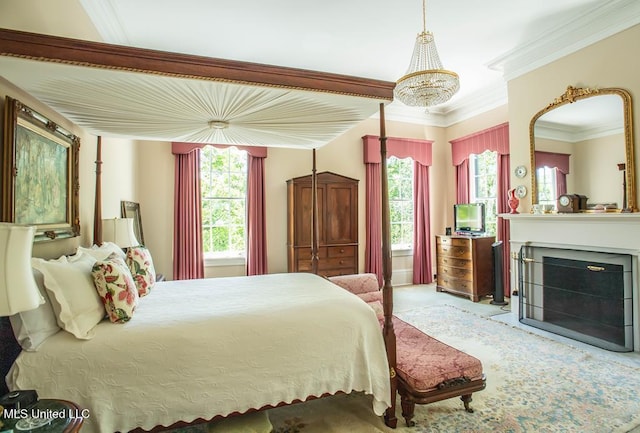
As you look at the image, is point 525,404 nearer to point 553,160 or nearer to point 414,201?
point 553,160

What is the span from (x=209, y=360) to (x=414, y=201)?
5078mm

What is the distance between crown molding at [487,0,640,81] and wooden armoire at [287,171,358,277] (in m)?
2.54

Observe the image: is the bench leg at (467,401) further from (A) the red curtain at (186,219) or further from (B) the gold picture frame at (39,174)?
(A) the red curtain at (186,219)

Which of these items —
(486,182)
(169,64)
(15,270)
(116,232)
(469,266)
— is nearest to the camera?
(15,270)

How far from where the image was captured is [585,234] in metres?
3.42

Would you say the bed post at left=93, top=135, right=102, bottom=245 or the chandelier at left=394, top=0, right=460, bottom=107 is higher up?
the chandelier at left=394, top=0, right=460, bottom=107

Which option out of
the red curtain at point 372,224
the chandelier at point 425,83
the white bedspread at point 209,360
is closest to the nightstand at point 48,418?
the white bedspread at point 209,360

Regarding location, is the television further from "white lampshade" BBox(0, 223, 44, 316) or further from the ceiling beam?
"white lampshade" BBox(0, 223, 44, 316)

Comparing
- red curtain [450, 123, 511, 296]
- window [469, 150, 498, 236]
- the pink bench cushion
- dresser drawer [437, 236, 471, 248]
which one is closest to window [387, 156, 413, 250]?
dresser drawer [437, 236, 471, 248]

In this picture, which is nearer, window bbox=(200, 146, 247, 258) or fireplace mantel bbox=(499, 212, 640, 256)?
fireplace mantel bbox=(499, 212, 640, 256)

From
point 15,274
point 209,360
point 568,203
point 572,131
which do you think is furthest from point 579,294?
point 15,274

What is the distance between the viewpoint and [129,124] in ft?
8.19

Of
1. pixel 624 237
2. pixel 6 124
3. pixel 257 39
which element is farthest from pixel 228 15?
pixel 624 237

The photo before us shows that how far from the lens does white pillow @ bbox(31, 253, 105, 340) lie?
1.54 m
